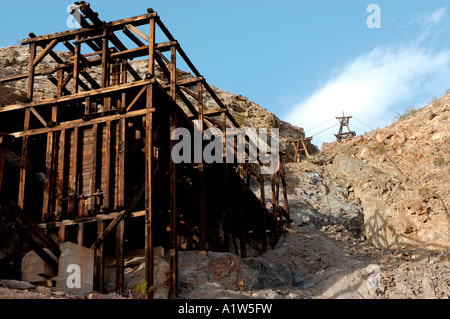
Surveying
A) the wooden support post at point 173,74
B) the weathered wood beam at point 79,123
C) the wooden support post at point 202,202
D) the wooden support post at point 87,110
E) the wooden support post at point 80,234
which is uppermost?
the wooden support post at point 173,74

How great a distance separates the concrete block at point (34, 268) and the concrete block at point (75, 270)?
0.51 meters

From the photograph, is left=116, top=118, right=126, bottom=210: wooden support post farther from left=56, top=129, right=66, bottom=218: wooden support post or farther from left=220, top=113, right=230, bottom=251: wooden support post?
left=220, top=113, right=230, bottom=251: wooden support post

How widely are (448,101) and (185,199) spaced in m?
21.6

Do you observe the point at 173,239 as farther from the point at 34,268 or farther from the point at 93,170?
the point at 34,268

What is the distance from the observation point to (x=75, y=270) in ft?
43.1

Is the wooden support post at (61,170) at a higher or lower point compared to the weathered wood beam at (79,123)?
lower

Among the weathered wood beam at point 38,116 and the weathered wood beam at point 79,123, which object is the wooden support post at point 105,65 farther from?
the weathered wood beam at point 38,116

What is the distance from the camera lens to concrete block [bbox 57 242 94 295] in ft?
41.8

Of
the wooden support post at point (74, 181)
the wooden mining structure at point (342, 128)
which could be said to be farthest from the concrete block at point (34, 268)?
the wooden mining structure at point (342, 128)

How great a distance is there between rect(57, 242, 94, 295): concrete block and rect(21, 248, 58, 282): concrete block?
1.67 feet

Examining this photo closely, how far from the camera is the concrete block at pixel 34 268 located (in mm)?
13320

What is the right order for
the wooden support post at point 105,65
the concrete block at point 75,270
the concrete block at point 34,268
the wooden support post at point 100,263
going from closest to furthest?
the concrete block at point 75,270 < the concrete block at point 34,268 < the wooden support post at point 100,263 < the wooden support post at point 105,65

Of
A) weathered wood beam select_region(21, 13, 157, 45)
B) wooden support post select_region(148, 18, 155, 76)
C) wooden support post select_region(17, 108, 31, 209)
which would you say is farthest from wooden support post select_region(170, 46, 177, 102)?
wooden support post select_region(17, 108, 31, 209)

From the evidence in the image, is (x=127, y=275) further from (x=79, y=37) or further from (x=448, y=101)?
(x=448, y=101)
